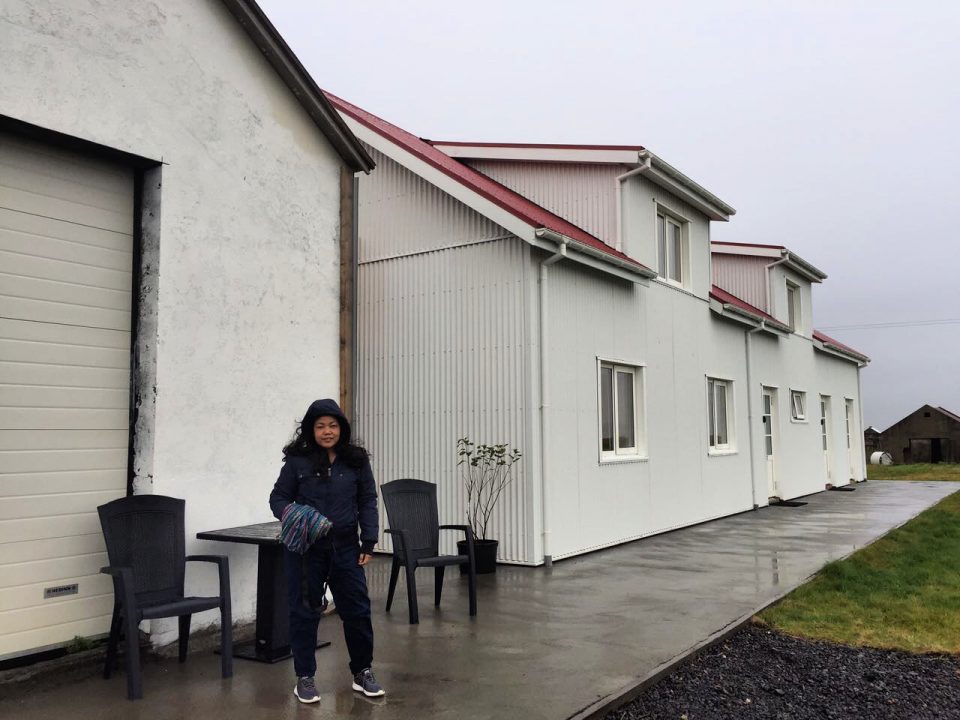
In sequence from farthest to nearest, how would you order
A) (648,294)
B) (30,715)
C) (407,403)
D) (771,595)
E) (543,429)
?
(648,294), (407,403), (543,429), (771,595), (30,715)

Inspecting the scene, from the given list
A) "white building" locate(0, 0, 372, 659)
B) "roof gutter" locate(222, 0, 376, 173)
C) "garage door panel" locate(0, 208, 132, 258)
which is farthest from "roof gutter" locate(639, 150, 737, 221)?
"garage door panel" locate(0, 208, 132, 258)

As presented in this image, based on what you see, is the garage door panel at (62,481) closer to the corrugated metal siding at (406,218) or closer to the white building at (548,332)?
the white building at (548,332)

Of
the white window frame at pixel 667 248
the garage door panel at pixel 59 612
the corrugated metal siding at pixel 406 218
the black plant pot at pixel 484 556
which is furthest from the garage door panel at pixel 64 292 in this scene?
the white window frame at pixel 667 248

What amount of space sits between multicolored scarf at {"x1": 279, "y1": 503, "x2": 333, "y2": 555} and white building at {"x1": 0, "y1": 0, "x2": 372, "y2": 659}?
4.85 ft

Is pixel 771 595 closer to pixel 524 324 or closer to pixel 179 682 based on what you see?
pixel 524 324

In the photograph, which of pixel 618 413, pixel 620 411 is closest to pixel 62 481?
pixel 618 413

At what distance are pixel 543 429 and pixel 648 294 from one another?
3.76 metres

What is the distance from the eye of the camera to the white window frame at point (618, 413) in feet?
35.4

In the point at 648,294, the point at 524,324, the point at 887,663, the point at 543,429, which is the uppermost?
the point at 648,294

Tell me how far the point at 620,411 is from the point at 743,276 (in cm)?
894

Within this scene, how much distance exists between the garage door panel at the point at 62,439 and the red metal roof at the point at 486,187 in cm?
526

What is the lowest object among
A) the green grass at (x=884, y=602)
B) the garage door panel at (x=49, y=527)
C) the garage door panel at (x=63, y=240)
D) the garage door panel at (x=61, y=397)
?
the green grass at (x=884, y=602)

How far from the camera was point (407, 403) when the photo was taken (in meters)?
10.6

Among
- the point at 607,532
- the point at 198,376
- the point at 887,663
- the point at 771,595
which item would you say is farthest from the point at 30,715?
the point at 607,532
